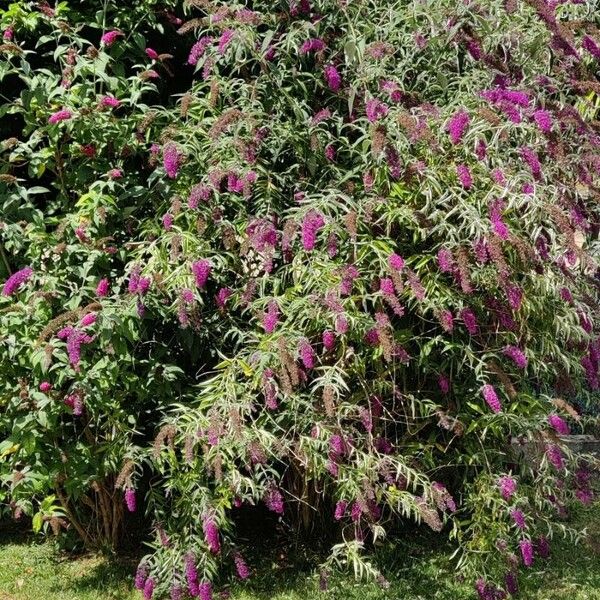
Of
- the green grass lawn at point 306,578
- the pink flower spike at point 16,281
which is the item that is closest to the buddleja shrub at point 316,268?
the pink flower spike at point 16,281

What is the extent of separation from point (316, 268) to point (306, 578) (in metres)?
1.76

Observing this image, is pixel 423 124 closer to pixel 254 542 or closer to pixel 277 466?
pixel 277 466

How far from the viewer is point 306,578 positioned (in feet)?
16.6

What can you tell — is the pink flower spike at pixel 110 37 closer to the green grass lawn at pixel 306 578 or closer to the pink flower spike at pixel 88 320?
the pink flower spike at pixel 88 320

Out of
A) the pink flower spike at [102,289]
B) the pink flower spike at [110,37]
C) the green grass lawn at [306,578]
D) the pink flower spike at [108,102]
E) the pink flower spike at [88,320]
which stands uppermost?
the pink flower spike at [110,37]

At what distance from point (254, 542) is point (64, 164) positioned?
8.01 ft

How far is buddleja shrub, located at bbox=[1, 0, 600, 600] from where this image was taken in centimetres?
443

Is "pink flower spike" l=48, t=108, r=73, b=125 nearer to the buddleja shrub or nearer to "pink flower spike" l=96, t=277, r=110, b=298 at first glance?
the buddleja shrub

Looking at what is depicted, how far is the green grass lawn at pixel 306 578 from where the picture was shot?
491 centimetres

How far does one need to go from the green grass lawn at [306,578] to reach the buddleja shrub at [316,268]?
0.76 ft

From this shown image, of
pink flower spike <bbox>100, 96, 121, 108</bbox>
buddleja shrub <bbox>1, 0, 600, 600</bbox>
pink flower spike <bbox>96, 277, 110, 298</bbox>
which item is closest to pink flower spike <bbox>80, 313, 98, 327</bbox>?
buddleja shrub <bbox>1, 0, 600, 600</bbox>

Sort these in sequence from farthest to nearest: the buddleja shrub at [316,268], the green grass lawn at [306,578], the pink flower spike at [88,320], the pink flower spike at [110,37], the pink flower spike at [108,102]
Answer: the green grass lawn at [306,578], the pink flower spike at [110,37], the pink flower spike at [108,102], the buddleja shrub at [316,268], the pink flower spike at [88,320]

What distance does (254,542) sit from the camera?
218 inches

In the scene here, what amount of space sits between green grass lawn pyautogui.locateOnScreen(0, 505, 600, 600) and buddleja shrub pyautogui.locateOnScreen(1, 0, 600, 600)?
23 cm
